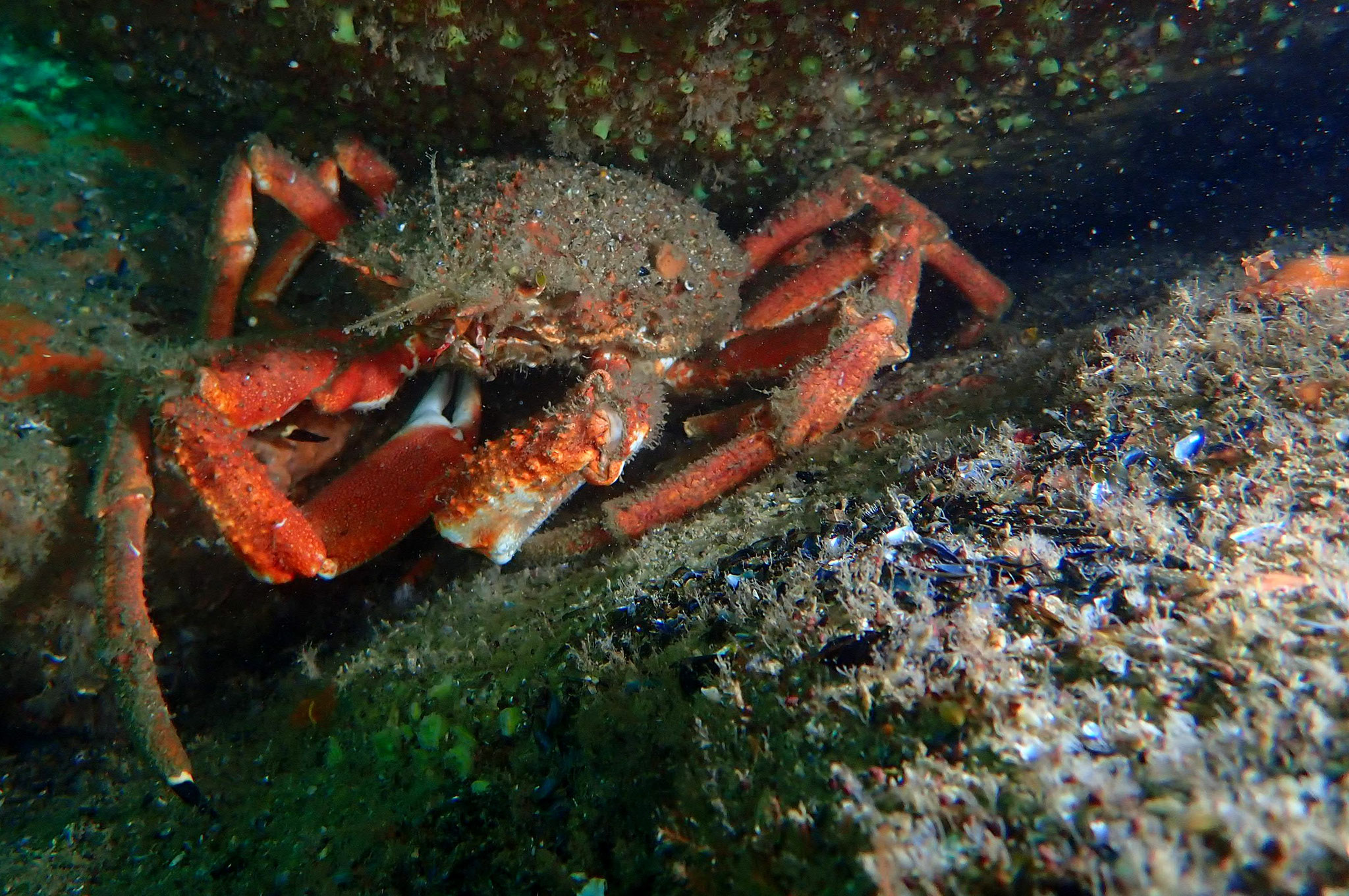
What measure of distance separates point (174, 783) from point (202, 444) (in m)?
1.41

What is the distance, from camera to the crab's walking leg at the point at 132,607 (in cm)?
246

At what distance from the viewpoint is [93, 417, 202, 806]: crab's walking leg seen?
246cm

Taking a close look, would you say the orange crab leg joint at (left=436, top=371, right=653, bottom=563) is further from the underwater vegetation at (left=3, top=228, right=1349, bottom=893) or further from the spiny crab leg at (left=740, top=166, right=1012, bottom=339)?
the spiny crab leg at (left=740, top=166, right=1012, bottom=339)

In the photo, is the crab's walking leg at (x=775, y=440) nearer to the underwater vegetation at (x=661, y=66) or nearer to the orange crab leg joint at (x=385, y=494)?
the orange crab leg joint at (x=385, y=494)

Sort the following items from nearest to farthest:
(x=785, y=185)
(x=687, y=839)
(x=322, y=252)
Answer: (x=687, y=839), (x=322, y=252), (x=785, y=185)

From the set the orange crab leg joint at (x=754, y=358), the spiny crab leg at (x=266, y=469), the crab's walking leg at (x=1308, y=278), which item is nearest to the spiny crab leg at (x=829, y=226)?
the orange crab leg joint at (x=754, y=358)

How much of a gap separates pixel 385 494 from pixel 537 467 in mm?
943

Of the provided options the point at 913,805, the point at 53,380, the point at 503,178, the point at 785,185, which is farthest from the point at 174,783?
the point at 785,185

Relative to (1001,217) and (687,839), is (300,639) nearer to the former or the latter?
(687,839)

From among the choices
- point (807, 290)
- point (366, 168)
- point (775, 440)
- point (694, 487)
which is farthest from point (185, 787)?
point (807, 290)

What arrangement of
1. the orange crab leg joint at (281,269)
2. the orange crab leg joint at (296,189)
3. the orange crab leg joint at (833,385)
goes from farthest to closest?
the orange crab leg joint at (281,269) → the orange crab leg joint at (296,189) → the orange crab leg joint at (833,385)

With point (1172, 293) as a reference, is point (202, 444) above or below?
above

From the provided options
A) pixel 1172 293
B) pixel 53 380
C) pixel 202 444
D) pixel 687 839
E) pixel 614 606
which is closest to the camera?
pixel 687 839

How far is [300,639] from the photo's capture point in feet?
11.9
